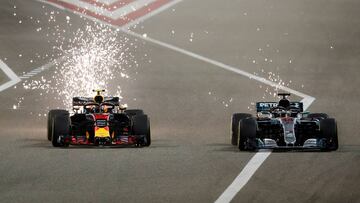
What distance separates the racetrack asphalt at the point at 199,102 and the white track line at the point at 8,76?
1.04ft

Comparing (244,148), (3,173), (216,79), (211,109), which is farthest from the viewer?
(216,79)

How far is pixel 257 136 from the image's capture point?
3325cm

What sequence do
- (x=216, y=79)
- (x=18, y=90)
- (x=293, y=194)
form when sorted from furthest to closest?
(x=216, y=79), (x=18, y=90), (x=293, y=194)

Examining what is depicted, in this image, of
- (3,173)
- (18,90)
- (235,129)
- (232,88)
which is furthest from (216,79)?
(3,173)

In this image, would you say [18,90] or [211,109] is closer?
[211,109]

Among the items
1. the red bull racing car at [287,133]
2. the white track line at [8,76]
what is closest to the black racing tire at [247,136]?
the red bull racing car at [287,133]

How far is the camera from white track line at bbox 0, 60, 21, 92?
5047cm

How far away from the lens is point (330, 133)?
109 feet

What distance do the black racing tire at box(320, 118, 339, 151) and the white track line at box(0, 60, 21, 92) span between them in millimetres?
18494

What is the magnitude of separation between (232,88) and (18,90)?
715 cm

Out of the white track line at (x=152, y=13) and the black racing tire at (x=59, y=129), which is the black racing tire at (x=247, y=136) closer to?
the black racing tire at (x=59, y=129)

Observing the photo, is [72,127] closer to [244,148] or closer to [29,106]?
[244,148]

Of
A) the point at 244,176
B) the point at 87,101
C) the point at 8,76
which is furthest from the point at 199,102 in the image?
the point at 244,176

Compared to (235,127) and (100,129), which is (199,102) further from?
(100,129)
